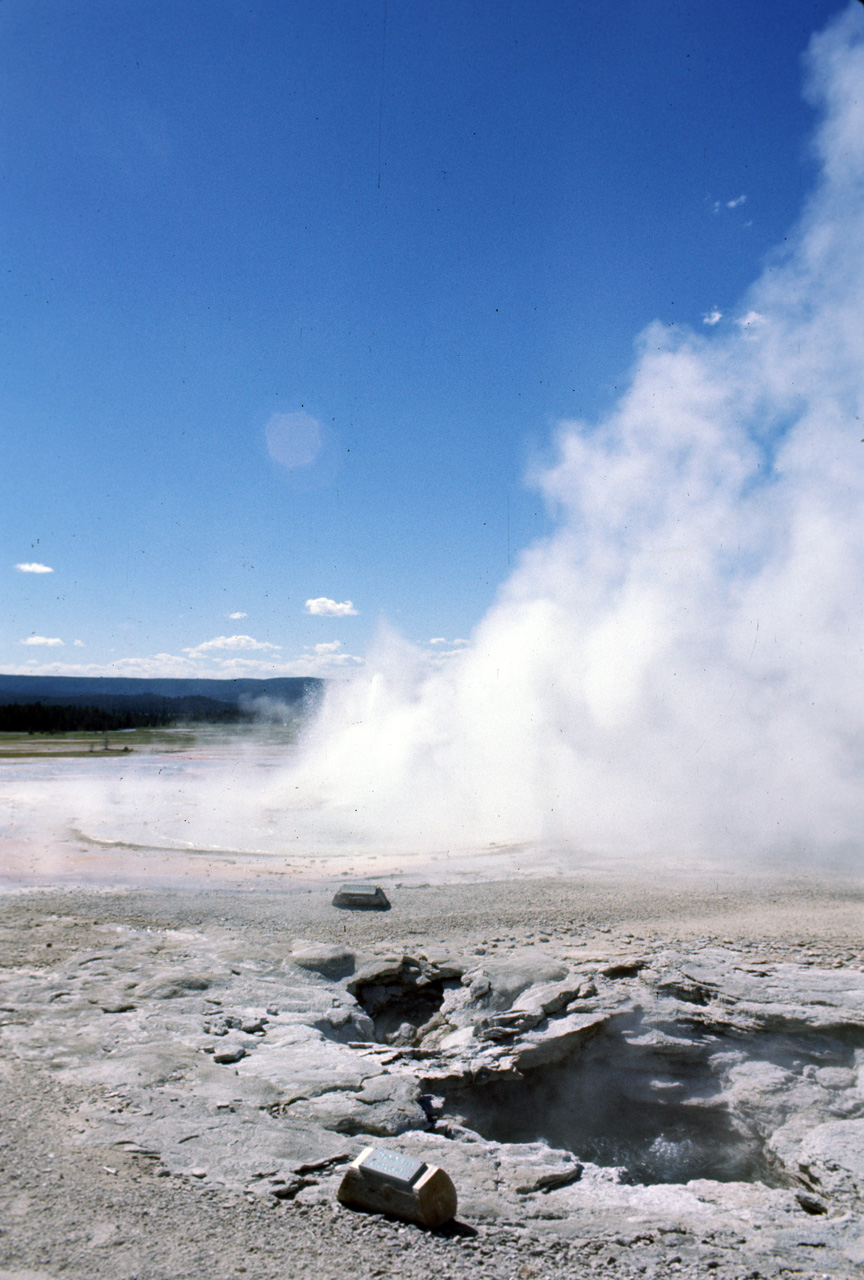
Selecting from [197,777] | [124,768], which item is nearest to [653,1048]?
[197,777]

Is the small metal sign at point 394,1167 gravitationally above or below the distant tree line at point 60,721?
below

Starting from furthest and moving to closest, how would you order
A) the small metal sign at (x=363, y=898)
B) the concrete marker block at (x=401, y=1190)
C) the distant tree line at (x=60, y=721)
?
the distant tree line at (x=60, y=721) → the small metal sign at (x=363, y=898) → the concrete marker block at (x=401, y=1190)

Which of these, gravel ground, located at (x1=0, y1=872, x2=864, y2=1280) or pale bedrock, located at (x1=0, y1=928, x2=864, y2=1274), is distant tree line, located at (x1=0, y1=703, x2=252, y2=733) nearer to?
pale bedrock, located at (x1=0, y1=928, x2=864, y2=1274)

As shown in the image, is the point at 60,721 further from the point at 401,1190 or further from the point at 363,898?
the point at 401,1190

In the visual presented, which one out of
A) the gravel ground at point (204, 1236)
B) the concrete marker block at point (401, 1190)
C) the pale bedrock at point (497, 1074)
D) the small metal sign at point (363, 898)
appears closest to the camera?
the gravel ground at point (204, 1236)

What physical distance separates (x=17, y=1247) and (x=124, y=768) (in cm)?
3871

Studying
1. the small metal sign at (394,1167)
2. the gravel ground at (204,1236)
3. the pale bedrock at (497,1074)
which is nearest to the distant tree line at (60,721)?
the pale bedrock at (497,1074)

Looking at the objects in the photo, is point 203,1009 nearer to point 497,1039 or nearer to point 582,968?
point 497,1039

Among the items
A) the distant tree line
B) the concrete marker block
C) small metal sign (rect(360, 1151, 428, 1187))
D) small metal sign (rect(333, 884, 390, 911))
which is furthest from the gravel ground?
the distant tree line

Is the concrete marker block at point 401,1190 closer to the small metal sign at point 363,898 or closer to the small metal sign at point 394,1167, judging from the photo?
the small metal sign at point 394,1167

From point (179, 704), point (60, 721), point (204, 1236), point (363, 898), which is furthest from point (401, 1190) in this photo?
point (179, 704)

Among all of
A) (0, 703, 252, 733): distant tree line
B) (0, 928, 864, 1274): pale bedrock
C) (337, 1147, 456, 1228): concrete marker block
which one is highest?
(0, 703, 252, 733): distant tree line

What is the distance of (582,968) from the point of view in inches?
361

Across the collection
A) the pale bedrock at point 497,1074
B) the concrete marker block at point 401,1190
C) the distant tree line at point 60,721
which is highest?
the distant tree line at point 60,721
